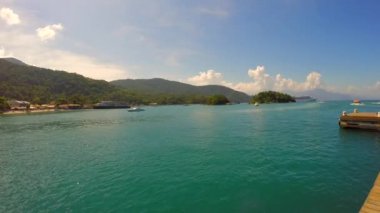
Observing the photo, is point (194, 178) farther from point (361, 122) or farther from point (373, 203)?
point (361, 122)

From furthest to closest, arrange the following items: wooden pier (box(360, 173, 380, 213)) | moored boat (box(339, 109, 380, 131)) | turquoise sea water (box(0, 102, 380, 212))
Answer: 1. moored boat (box(339, 109, 380, 131))
2. turquoise sea water (box(0, 102, 380, 212))
3. wooden pier (box(360, 173, 380, 213))

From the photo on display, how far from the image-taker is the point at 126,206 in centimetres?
1838

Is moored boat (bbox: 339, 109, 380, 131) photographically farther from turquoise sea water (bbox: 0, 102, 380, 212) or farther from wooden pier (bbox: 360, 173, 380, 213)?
wooden pier (bbox: 360, 173, 380, 213)

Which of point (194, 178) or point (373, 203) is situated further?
point (194, 178)

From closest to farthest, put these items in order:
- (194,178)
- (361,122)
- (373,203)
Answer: (373,203) → (194,178) → (361,122)

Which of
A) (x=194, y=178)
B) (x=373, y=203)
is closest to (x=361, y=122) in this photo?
(x=194, y=178)

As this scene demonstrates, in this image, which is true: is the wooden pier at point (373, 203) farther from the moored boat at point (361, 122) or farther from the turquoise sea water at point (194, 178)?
the moored boat at point (361, 122)

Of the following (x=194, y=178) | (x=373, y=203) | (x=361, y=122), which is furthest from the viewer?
(x=361, y=122)

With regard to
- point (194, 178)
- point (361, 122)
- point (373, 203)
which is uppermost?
point (361, 122)

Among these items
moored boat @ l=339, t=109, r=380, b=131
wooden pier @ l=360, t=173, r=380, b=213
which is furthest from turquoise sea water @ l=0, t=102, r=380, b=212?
moored boat @ l=339, t=109, r=380, b=131

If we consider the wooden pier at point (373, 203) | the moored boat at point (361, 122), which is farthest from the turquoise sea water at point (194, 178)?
the moored boat at point (361, 122)

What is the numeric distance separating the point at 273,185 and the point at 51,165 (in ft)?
88.3

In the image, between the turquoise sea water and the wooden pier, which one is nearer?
the wooden pier

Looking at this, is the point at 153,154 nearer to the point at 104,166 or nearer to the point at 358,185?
the point at 104,166
